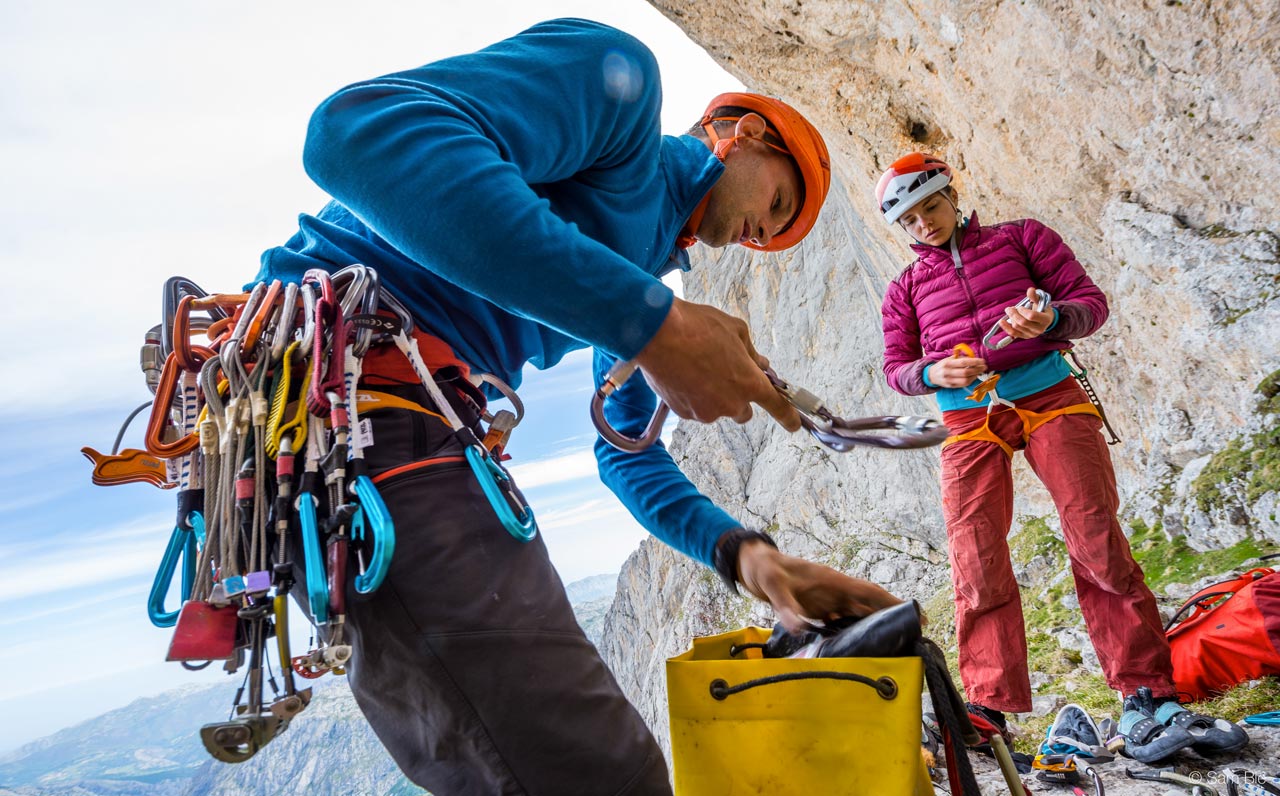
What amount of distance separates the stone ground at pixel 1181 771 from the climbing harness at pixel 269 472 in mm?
2516

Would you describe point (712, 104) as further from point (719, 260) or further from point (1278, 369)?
point (719, 260)

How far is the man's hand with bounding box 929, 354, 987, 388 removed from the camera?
12.0 feet

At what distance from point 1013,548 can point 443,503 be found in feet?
28.3

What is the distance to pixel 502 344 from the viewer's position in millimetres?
1735

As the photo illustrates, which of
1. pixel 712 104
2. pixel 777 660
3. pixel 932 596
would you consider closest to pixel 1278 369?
pixel 712 104

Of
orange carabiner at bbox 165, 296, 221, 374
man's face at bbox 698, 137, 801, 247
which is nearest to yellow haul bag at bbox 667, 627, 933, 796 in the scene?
orange carabiner at bbox 165, 296, 221, 374

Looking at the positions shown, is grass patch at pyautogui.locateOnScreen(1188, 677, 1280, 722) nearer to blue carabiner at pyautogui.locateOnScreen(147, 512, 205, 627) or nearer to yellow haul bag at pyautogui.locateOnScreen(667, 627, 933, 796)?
yellow haul bag at pyautogui.locateOnScreen(667, 627, 933, 796)

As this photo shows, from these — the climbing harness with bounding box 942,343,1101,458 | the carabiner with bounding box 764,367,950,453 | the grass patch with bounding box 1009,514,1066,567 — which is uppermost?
the carabiner with bounding box 764,367,950,453

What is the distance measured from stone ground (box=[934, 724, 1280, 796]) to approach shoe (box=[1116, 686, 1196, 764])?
46mm

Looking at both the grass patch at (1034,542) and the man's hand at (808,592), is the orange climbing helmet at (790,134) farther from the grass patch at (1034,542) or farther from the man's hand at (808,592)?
the grass patch at (1034,542)

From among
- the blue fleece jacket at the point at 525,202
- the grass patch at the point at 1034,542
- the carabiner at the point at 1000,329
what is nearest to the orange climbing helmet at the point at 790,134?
the blue fleece jacket at the point at 525,202

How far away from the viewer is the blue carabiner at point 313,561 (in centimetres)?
125

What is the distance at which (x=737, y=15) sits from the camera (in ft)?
28.7

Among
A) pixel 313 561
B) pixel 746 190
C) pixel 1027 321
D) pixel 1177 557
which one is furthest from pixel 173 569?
pixel 1177 557
